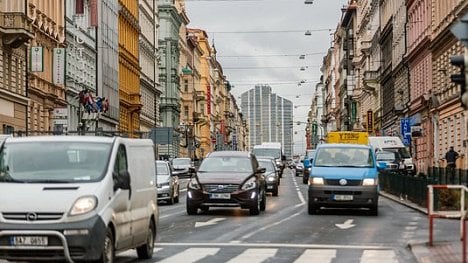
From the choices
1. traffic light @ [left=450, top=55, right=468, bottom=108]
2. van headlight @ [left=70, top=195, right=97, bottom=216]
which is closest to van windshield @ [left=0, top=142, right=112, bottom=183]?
van headlight @ [left=70, top=195, right=97, bottom=216]

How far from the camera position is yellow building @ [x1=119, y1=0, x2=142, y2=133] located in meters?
94.1

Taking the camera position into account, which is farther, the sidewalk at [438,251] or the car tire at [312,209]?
the car tire at [312,209]

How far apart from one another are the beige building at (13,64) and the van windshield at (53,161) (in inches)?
1433

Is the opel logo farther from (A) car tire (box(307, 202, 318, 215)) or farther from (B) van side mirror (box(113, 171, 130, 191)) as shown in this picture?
(A) car tire (box(307, 202, 318, 215))

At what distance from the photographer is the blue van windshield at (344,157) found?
29.7 metres

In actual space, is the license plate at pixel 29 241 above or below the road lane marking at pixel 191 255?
above

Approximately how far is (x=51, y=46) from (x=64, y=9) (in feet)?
16.9

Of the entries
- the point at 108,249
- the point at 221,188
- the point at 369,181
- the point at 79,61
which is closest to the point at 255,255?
the point at 108,249

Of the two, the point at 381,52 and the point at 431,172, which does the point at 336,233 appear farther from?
the point at 381,52

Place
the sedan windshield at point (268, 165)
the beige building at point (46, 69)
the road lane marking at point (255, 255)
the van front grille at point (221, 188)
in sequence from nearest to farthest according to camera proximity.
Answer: the road lane marking at point (255, 255), the van front grille at point (221, 188), the sedan windshield at point (268, 165), the beige building at point (46, 69)

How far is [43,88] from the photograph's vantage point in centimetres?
6044

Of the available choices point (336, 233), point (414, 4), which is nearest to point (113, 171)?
point (336, 233)

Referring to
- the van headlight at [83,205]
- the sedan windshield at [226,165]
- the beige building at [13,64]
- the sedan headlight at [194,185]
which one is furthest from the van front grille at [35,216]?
the beige building at [13,64]

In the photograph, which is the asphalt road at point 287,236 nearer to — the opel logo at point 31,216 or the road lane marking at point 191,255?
the road lane marking at point 191,255
